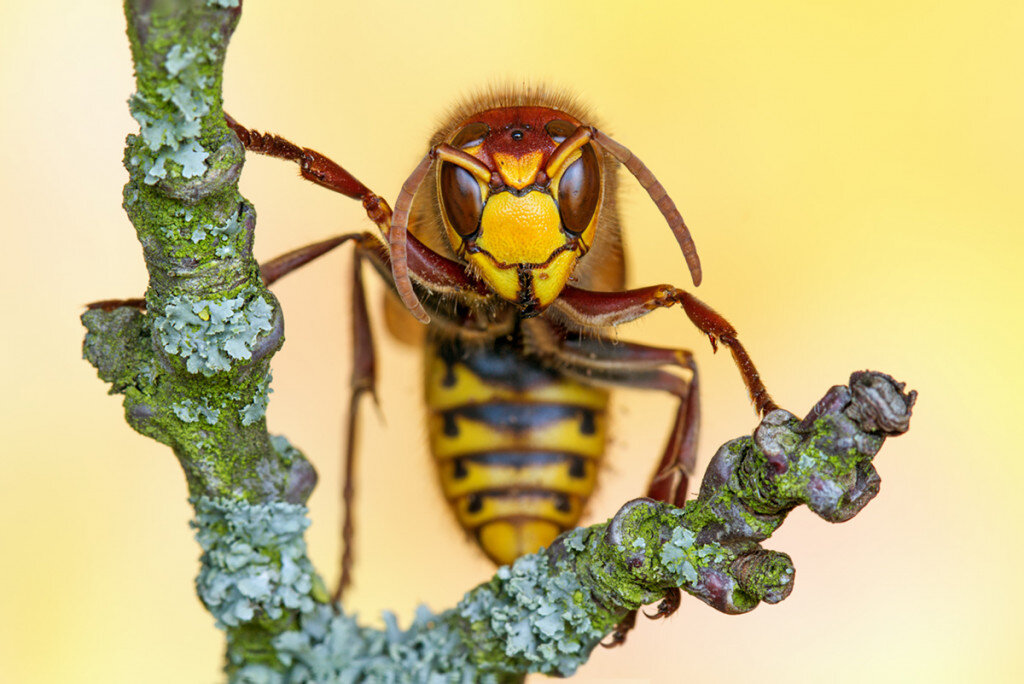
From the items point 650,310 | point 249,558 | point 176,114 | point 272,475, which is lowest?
point 249,558

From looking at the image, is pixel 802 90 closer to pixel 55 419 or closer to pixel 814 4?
pixel 814 4

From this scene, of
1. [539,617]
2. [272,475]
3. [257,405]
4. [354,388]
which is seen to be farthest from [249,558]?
[354,388]

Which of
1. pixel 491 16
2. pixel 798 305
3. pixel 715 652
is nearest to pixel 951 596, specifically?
pixel 715 652

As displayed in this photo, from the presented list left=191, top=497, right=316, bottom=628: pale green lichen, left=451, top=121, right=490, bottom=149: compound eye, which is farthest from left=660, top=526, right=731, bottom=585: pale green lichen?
left=451, top=121, right=490, bottom=149: compound eye

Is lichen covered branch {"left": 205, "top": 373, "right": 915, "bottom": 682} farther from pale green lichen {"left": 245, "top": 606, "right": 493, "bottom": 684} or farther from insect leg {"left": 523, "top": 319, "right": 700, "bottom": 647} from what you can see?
insect leg {"left": 523, "top": 319, "right": 700, "bottom": 647}

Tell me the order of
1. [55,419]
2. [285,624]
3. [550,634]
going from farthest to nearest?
[55,419], [285,624], [550,634]

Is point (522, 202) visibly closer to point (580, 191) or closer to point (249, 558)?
point (580, 191)
